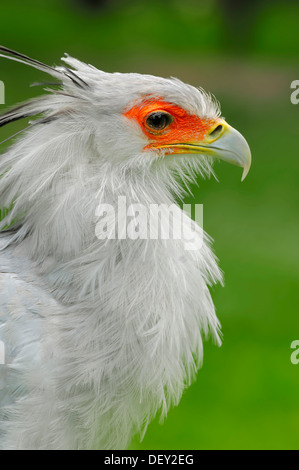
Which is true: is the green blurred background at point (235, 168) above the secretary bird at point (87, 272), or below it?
above

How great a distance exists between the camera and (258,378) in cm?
500

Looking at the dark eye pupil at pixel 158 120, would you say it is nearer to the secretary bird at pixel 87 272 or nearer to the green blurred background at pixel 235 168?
the secretary bird at pixel 87 272

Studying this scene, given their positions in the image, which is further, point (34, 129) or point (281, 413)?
point (281, 413)

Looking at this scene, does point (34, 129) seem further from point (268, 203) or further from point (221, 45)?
point (221, 45)

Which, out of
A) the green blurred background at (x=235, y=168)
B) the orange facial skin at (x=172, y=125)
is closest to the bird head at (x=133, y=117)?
the orange facial skin at (x=172, y=125)

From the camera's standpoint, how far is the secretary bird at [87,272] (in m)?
2.21

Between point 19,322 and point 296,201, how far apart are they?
5.78 metres

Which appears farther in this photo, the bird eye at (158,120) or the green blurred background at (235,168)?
the green blurred background at (235,168)

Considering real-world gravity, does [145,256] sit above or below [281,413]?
below

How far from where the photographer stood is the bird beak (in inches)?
93.5

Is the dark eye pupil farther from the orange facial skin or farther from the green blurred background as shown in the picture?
the green blurred background

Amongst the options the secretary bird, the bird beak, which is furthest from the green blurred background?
the bird beak

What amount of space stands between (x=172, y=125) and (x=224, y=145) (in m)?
0.19

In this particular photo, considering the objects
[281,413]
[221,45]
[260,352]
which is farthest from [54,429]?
[221,45]
